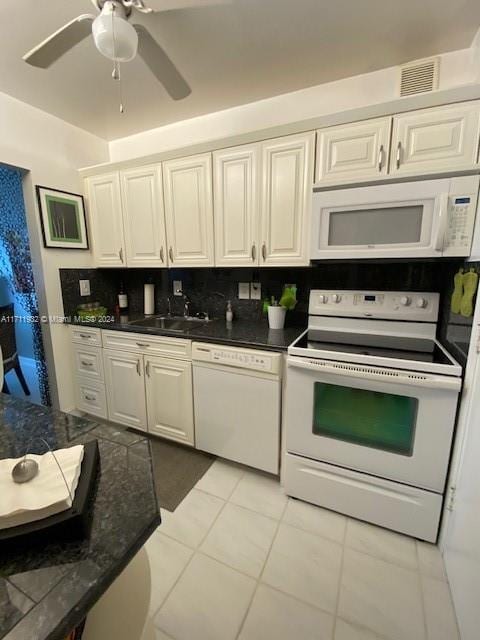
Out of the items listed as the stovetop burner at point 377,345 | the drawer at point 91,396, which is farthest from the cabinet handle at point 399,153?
the drawer at point 91,396

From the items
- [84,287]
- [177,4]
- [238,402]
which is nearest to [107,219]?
[84,287]

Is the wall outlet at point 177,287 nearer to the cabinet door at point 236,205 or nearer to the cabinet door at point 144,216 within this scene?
the cabinet door at point 144,216

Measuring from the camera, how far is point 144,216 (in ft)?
7.32

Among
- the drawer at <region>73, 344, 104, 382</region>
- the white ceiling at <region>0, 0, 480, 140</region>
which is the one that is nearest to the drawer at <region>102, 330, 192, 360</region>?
the drawer at <region>73, 344, 104, 382</region>

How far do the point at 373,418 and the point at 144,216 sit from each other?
208 centimetres

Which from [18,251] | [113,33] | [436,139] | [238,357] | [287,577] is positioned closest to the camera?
[113,33]

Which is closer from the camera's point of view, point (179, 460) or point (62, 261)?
point (179, 460)

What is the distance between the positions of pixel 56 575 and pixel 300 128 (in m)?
2.04

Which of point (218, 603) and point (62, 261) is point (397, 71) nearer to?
point (62, 261)

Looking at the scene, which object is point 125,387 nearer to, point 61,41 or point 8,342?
point 8,342

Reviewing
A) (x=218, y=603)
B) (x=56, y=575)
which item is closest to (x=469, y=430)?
(x=218, y=603)

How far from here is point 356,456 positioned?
4.85 feet

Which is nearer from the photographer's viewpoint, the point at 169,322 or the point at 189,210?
the point at 189,210

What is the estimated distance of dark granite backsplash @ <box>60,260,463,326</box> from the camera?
1775mm
